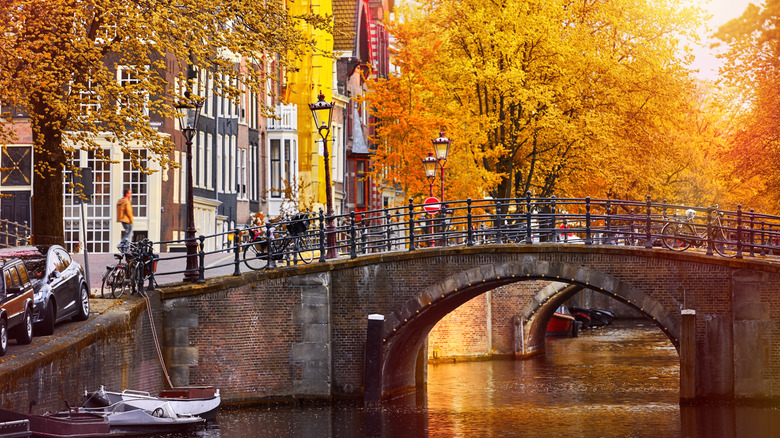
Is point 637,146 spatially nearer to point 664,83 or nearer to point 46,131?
point 664,83

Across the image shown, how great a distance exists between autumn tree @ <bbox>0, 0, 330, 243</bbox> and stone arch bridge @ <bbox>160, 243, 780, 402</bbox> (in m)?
4.16

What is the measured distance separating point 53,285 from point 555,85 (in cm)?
2054

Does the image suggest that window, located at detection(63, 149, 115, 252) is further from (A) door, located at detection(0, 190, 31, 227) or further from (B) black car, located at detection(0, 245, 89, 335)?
(B) black car, located at detection(0, 245, 89, 335)

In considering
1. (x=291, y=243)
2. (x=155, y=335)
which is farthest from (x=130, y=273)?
(x=291, y=243)

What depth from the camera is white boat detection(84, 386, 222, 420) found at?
21531 mm

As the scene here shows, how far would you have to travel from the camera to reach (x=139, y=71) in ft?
76.6

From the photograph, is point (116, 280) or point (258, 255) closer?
point (116, 280)

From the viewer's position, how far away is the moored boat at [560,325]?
51.6 metres

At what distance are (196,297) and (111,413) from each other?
5.57m

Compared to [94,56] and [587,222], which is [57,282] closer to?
[94,56]

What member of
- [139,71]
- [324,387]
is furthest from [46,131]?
[324,387]

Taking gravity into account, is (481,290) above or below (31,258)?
below

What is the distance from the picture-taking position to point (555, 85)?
128 feet

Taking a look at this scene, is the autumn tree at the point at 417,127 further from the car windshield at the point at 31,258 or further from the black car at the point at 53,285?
the car windshield at the point at 31,258
